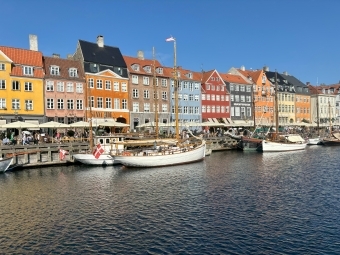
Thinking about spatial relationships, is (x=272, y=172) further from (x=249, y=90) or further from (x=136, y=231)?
(x=249, y=90)

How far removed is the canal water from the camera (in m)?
14.4

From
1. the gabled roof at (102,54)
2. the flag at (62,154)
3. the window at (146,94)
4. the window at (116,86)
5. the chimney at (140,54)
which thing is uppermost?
the chimney at (140,54)

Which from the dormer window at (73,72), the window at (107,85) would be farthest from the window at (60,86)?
the window at (107,85)

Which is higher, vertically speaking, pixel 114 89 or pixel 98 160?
pixel 114 89

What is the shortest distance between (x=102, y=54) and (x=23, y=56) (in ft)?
45.6

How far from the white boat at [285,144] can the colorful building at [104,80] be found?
24943mm

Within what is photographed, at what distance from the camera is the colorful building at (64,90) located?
181 ft

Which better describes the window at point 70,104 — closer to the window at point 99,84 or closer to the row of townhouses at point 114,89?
the row of townhouses at point 114,89

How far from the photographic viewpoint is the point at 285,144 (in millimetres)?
56125

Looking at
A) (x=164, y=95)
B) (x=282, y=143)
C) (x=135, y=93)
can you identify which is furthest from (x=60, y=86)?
(x=282, y=143)

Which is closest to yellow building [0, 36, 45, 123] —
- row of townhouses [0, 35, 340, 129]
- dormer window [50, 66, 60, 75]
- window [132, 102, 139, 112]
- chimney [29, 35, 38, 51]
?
row of townhouses [0, 35, 340, 129]

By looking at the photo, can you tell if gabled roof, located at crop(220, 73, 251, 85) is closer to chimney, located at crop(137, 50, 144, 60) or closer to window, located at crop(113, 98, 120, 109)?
chimney, located at crop(137, 50, 144, 60)

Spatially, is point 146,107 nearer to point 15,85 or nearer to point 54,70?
point 54,70

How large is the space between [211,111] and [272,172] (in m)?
47.0
